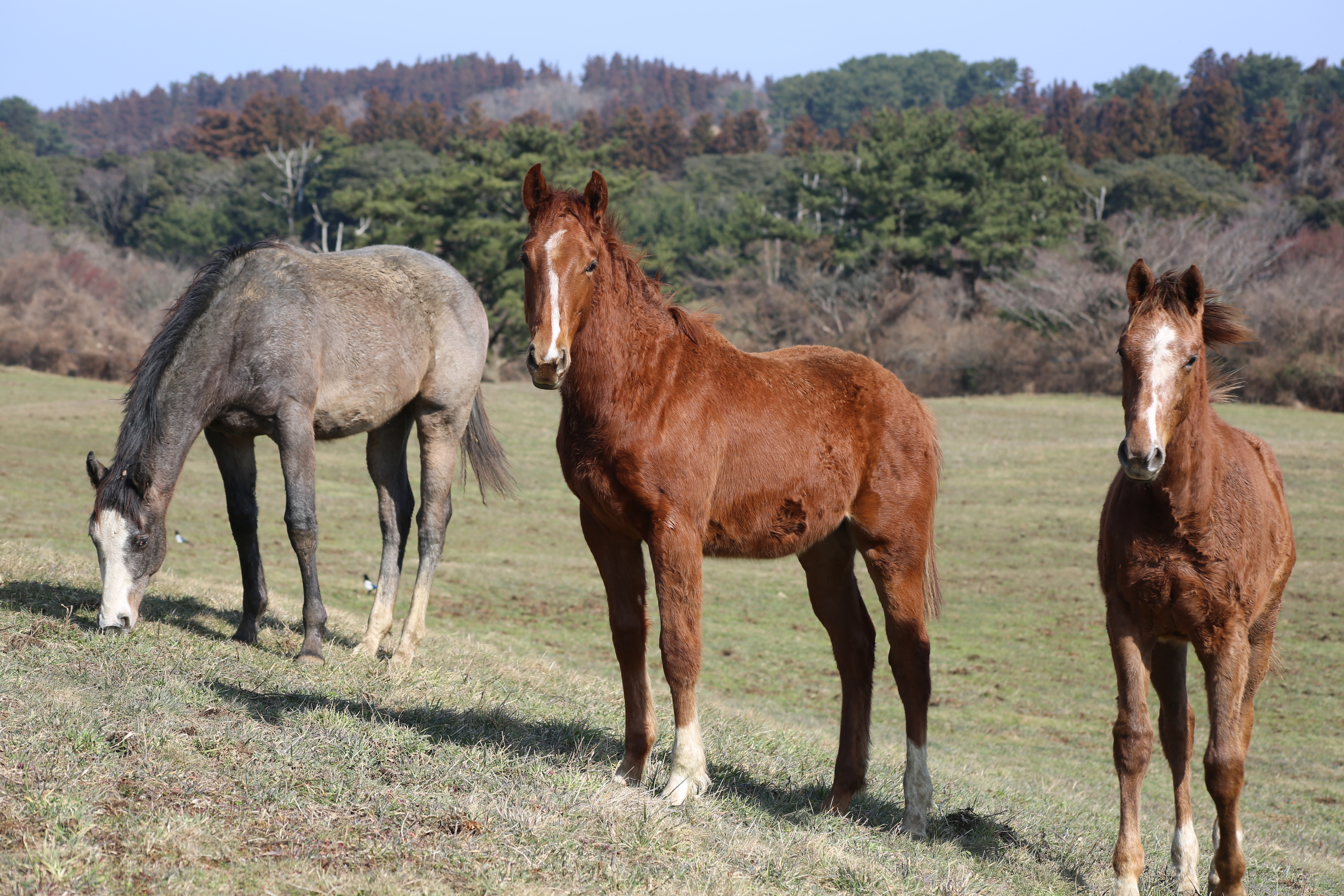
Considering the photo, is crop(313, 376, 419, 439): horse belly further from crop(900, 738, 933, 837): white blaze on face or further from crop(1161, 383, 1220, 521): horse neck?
crop(1161, 383, 1220, 521): horse neck

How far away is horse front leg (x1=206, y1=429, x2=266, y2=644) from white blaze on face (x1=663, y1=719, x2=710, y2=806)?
3521 millimetres

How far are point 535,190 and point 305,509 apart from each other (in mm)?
2879

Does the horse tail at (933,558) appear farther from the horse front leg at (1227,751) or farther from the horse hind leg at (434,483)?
the horse hind leg at (434,483)

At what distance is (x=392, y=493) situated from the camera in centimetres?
763

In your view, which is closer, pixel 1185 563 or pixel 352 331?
pixel 1185 563

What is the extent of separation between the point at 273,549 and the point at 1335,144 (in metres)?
72.1

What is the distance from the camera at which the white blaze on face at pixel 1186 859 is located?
4566 millimetres

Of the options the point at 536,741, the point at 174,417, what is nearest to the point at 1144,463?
the point at 536,741

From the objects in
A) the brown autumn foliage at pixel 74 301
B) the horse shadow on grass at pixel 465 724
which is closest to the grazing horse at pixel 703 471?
the horse shadow on grass at pixel 465 724

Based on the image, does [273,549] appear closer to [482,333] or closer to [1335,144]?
[482,333]

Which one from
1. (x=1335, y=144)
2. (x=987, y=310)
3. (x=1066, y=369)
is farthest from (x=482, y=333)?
(x=1335, y=144)

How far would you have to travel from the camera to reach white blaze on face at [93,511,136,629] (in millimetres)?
6133

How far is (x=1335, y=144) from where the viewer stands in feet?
220

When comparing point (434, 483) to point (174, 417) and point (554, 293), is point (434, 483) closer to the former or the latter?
point (174, 417)
